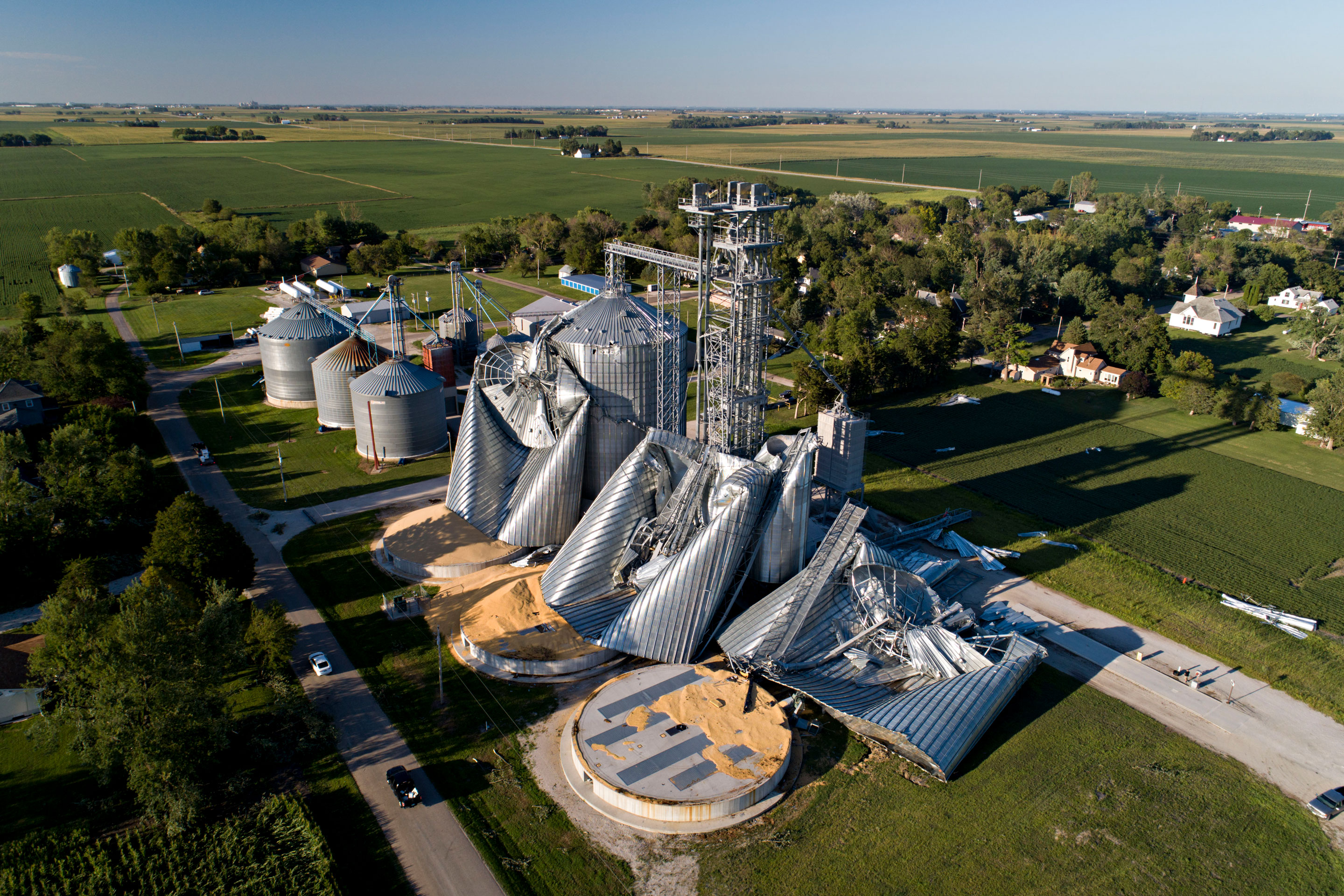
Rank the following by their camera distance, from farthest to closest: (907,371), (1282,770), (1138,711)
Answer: (907,371), (1138,711), (1282,770)

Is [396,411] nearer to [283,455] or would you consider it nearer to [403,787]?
[283,455]

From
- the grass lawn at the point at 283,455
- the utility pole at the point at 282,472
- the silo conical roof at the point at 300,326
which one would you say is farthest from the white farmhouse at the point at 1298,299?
the utility pole at the point at 282,472

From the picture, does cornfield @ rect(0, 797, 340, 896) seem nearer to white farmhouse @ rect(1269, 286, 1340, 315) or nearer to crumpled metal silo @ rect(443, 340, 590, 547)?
crumpled metal silo @ rect(443, 340, 590, 547)

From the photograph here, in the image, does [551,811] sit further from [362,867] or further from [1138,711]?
[1138,711]

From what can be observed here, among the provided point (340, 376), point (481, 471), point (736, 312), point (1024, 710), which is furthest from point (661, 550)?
point (340, 376)

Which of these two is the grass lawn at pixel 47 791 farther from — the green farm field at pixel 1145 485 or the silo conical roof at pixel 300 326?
the green farm field at pixel 1145 485

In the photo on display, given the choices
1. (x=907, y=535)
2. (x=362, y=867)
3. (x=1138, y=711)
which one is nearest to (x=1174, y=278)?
(x=907, y=535)

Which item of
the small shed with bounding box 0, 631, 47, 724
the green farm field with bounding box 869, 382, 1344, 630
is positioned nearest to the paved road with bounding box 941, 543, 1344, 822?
the green farm field with bounding box 869, 382, 1344, 630
